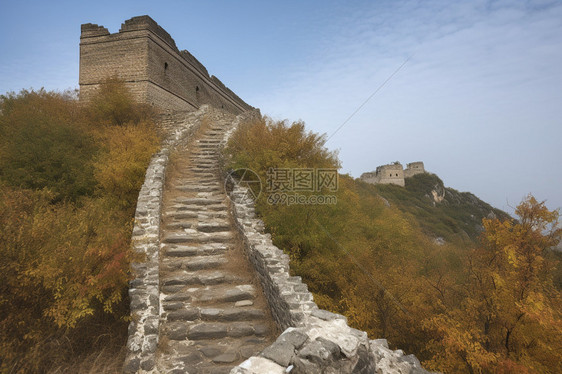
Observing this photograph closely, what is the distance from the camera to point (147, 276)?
4695 mm

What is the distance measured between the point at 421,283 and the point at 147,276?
27.2 ft

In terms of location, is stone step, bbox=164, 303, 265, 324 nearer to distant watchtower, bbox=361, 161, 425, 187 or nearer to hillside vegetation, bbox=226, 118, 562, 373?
hillside vegetation, bbox=226, 118, 562, 373

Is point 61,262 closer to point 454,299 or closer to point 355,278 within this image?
point 355,278

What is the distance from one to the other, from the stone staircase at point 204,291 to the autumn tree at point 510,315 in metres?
4.88

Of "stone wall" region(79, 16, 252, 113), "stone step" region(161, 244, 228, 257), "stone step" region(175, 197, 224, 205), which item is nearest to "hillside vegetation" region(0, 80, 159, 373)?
"stone step" region(161, 244, 228, 257)

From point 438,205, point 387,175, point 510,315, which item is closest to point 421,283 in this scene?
point 510,315

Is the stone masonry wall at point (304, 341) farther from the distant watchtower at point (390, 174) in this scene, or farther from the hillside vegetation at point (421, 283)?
the distant watchtower at point (390, 174)

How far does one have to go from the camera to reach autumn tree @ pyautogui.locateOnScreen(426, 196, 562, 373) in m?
5.98

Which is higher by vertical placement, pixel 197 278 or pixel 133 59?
pixel 133 59

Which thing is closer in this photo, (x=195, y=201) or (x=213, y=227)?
(x=213, y=227)

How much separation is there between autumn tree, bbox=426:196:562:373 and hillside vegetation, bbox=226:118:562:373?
0.08 feet

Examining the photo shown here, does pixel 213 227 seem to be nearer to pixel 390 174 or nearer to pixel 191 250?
pixel 191 250

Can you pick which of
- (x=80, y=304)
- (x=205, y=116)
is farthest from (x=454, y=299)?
(x=205, y=116)

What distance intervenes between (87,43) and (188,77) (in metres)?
5.84
